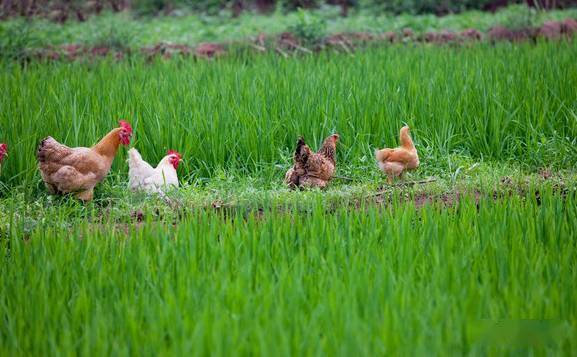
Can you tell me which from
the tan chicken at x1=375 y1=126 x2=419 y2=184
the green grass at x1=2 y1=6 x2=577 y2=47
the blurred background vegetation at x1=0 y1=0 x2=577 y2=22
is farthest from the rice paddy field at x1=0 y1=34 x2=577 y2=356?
the blurred background vegetation at x1=0 y1=0 x2=577 y2=22

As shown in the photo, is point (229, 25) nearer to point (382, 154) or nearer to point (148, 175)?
point (148, 175)

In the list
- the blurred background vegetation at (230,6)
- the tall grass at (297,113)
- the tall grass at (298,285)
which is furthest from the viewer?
the blurred background vegetation at (230,6)

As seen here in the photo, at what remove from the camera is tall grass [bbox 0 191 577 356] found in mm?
2572

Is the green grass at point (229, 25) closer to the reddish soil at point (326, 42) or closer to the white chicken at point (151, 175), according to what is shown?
the reddish soil at point (326, 42)

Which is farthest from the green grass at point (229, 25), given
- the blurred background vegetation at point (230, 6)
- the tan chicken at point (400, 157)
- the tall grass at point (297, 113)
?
the tan chicken at point (400, 157)

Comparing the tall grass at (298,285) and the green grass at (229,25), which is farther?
the green grass at (229,25)

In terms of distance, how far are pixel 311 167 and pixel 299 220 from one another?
3.95 ft

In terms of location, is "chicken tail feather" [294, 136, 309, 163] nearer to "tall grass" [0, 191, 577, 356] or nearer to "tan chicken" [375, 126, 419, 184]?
"tan chicken" [375, 126, 419, 184]

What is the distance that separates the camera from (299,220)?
382 centimetres

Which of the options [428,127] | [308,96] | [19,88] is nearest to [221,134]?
[308,96]

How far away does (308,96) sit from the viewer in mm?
6117

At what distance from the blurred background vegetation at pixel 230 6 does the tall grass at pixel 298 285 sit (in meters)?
10.2

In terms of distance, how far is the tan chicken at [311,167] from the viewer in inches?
196

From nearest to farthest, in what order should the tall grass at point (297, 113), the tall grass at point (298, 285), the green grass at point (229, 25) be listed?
the tall grass at point (298, 285), the tall grass at point (297, 113), the green grass at point (229, 25)
